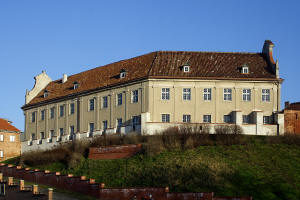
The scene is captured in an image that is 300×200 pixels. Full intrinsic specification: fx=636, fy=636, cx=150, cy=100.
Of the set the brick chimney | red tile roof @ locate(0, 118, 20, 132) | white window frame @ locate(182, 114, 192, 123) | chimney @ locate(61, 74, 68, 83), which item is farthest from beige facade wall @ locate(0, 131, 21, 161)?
the brick chimney

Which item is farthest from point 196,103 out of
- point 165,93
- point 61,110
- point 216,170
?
point 61,110

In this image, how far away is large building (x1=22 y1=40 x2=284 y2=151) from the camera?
64625 mm

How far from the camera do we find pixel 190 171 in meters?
49.6

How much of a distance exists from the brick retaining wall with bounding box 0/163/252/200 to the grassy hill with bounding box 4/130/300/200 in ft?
9.95

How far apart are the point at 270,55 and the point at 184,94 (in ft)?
A: 34.8

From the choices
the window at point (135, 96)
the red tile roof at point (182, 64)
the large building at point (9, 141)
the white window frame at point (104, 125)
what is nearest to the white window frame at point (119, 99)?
the red tile roof at point (182, 64)

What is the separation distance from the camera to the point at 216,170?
49219 millimetres

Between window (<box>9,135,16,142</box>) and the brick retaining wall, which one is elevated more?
window (<box>9,135,16,142</box>)

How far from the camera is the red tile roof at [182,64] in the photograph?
216 feet

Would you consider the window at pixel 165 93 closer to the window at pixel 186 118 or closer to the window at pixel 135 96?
the window at pixel 186 118

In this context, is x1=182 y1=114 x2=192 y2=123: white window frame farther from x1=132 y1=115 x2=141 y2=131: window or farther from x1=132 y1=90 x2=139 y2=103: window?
x1=132 y1=90 x2=139 y2=103: window

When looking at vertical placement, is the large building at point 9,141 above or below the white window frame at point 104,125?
below

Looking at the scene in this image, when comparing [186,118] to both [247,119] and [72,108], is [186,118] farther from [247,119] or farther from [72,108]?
[72,108]

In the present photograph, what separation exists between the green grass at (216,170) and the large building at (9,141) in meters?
30.5
